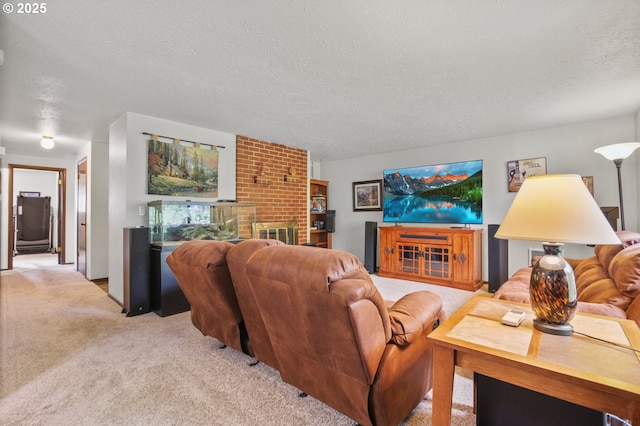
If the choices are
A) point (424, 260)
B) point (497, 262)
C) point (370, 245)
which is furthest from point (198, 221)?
point (497, 262)

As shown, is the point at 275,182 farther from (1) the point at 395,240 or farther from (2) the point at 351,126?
(1) the point at 395,240

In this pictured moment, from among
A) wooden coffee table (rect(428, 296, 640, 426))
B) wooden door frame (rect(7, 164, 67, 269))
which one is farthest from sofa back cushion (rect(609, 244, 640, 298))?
wooden door frame (rect(7, 164, 67, 269))

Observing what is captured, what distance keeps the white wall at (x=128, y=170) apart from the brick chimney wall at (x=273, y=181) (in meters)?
0.59

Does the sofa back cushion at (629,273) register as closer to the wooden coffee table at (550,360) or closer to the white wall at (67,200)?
the wooden coffee table at (550,360)

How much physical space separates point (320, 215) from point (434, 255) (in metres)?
2.69

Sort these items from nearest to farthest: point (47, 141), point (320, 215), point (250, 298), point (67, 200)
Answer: point (250, 298), point (47, 141), point (67, 200), point (320, 215)

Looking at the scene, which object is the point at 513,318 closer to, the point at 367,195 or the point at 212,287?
the point at 212,287

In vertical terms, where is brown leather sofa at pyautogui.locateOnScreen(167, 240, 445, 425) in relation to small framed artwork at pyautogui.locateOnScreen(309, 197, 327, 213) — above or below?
below

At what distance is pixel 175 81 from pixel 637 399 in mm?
3169

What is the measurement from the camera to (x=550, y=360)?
3.16 ft

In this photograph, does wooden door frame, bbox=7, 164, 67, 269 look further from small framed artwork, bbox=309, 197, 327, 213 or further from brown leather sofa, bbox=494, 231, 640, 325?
brown leather sofa, bbox=494, 231, 640, 325

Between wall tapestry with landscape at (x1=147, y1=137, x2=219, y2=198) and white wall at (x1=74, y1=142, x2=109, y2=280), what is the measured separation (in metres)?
2.12

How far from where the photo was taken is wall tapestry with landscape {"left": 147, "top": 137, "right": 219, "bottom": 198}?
11.2ft

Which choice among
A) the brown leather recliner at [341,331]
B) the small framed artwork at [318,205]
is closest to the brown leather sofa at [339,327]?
the brown leather recliner at [341,331]
